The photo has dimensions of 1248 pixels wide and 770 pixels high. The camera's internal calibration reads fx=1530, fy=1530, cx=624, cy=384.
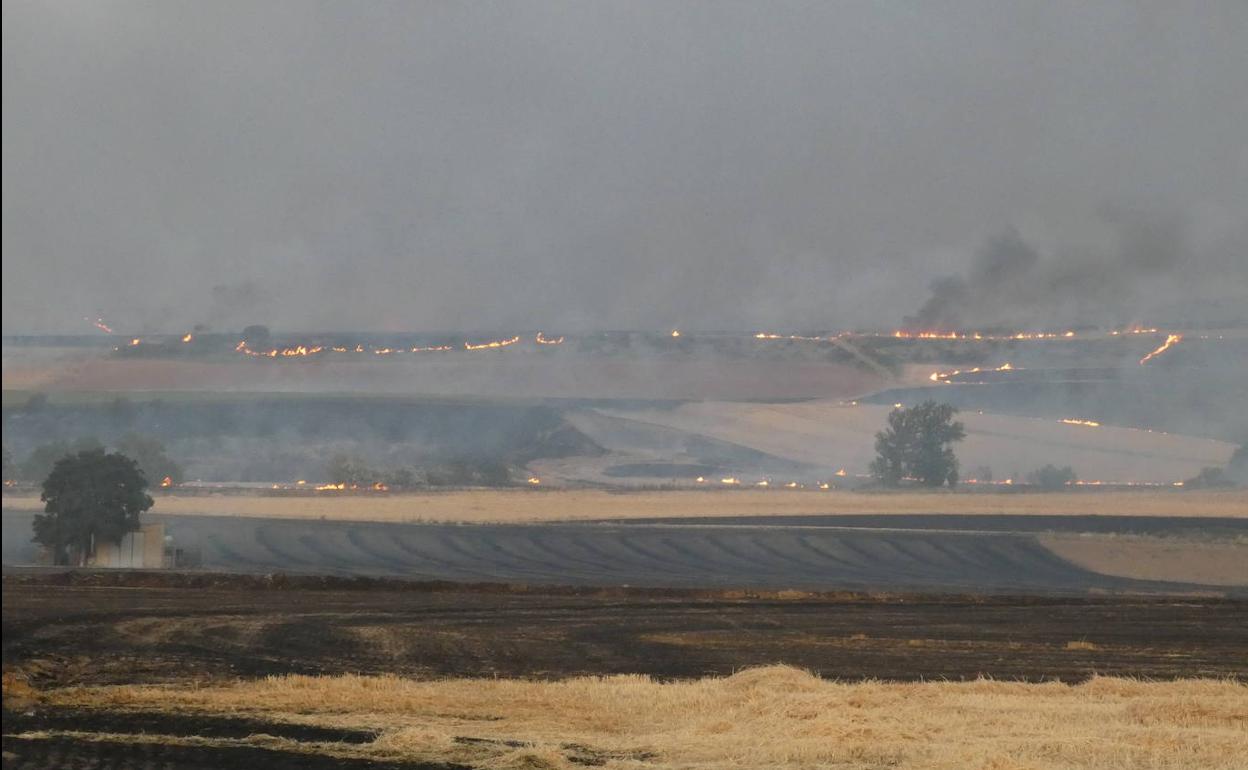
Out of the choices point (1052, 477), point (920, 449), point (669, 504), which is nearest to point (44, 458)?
point (669, 504)

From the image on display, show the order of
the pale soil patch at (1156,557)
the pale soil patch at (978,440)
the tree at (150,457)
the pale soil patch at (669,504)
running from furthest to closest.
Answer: the pale soil patch at (978,440) → the tree at (150,457) → the pale soil patch at (669,504) → the pale soil patch at (1156,557)

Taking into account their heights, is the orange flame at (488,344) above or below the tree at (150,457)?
above

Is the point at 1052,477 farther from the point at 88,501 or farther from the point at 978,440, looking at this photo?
the point at 88,501

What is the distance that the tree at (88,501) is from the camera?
5588cm

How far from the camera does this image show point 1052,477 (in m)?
108

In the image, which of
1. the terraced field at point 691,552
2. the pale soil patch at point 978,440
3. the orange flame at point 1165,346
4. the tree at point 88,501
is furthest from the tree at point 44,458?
the orange flame at point 1165,346

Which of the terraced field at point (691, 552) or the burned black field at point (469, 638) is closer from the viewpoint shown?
the burned black field at point (469, 638)

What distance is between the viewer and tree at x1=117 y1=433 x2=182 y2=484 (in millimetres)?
90938

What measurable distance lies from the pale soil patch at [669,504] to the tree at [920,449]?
7228mm

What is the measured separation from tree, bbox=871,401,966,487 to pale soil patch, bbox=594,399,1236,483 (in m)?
8.83

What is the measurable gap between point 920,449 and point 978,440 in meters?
17.3

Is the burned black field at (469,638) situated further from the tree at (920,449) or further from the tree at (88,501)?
the tree at (920,449)

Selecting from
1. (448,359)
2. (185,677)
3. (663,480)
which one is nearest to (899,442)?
(663,480)

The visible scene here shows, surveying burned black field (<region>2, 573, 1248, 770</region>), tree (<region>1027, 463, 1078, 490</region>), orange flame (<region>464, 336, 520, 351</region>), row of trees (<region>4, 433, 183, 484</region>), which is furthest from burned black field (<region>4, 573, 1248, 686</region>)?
orange flame (<region>464, 336, 520, 351</region>)
